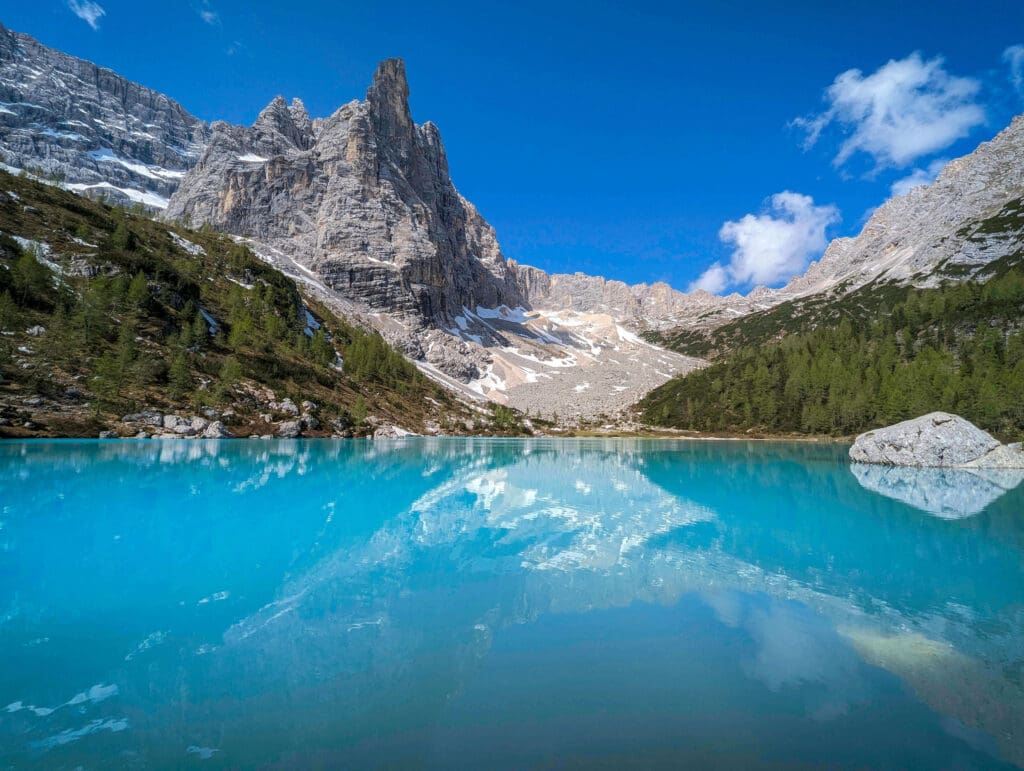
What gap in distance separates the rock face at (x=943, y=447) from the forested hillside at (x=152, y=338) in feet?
261

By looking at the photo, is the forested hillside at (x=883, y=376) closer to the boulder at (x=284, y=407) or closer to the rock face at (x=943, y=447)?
the rock face at (x=943, y=447)

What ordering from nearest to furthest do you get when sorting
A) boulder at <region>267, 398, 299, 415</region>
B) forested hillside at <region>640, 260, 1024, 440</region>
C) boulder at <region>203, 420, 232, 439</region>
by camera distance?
boulder at <region>203, 420, 232, 439</region>, boulder at <region>267, 398, 299, 415</region>, forested hillside at <region>640, 260, 1024, 440</region>

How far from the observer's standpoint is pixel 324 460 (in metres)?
47.8

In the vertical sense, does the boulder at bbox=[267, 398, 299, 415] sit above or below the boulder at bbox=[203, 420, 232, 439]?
above

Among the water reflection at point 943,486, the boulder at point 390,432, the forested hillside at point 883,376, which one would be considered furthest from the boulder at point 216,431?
the forested hillside at point 883,376

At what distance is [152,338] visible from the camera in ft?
Answer: 251

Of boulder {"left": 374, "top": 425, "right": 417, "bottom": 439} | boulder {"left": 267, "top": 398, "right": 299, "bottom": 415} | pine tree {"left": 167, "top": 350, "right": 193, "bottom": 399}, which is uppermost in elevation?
pine tree {"left": 167, "top": 350, "right": 193, "bottom": 399}

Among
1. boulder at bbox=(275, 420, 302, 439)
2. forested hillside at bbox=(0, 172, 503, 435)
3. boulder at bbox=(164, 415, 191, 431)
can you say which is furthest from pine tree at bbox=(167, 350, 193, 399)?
boulder at bbox=(275, 420, 302, 439)

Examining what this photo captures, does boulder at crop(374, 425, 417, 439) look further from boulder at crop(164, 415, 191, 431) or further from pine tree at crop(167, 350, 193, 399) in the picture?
boulder at crop(164, 415, 191, 431)

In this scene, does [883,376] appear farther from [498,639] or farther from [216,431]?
[498,639]

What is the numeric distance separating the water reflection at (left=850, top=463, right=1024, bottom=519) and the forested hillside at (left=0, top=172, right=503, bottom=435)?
7386cm

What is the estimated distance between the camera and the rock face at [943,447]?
52.6 metres

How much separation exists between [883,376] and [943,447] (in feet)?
234

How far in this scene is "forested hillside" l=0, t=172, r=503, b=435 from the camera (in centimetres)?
5869
